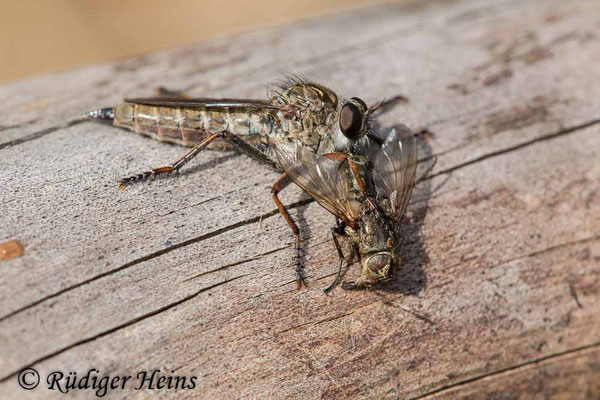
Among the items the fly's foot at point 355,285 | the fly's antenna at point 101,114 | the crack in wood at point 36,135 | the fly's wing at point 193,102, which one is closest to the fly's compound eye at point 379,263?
the fly's foot at point 355,285

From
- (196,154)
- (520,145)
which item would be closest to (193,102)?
(196,154)

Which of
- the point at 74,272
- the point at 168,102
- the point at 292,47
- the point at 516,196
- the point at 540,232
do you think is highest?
the point at 292,47

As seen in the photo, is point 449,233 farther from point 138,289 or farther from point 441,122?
point 138,289

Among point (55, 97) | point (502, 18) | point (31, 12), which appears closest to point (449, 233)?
point (502, 18)

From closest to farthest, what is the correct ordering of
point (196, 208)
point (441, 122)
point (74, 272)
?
1. point (74, 272)
2. point (196, 208)
3. point (441, 122)

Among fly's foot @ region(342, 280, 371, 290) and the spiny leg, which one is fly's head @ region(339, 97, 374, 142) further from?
fly's foot @ region(342, 280, 371, 290)

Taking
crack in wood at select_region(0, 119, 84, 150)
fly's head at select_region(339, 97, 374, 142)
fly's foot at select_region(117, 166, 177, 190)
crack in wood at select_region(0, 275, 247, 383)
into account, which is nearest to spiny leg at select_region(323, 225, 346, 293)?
crack in wood at select_region(0, 275, 247, 383)

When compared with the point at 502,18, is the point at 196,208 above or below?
below
